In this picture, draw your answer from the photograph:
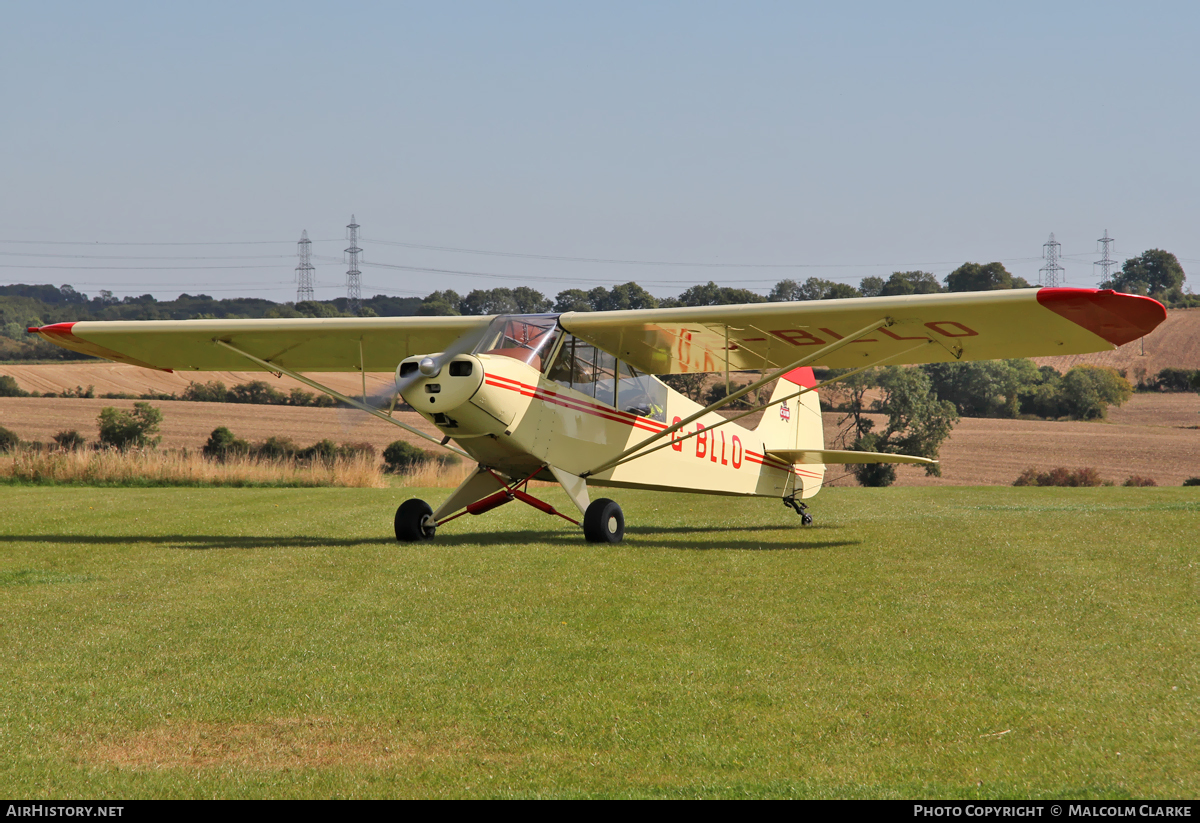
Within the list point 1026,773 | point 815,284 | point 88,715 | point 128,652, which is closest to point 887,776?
point 1026,773

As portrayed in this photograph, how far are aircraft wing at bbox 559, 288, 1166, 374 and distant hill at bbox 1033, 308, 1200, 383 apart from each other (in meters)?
72.3

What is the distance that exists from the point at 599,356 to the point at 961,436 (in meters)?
49.9

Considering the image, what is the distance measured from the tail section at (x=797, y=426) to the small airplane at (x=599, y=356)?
3.98 ft

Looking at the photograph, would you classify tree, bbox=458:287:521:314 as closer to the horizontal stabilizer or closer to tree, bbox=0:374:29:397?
tree, bbox=0:374:29:397

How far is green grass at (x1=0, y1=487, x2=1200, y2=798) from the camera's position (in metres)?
3.44

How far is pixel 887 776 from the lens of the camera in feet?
11.1

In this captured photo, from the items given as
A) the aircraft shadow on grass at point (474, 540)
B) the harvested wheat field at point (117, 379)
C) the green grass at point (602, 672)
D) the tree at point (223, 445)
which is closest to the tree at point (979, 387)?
the harvested wheat field at point (117, 379)

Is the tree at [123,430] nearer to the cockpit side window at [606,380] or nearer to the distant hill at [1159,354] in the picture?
Result: the cockpit side window at [606,380]

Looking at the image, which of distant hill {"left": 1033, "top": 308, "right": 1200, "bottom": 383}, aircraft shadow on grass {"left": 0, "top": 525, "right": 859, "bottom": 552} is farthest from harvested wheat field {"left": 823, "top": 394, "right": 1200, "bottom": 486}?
aircraft shadow on grass {"left": 0, "top": 525, "right": 859, "bottom": 552}

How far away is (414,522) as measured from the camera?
36.4 feet

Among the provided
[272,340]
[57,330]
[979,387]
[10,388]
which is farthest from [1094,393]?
[57,330]

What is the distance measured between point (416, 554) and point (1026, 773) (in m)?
6.84

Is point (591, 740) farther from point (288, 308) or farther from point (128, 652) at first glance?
point (288, 308)

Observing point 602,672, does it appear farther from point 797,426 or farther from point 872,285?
point 872,285
